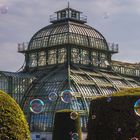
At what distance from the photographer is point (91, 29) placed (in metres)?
82.6

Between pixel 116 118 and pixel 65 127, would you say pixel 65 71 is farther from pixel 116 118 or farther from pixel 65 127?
pixel 116 118

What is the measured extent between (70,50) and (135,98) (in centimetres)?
4872

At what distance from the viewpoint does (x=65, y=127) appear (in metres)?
39.0

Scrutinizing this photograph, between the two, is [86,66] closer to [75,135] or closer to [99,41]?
[99,41]

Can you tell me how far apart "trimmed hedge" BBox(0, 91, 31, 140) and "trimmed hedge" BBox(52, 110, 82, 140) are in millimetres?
16153

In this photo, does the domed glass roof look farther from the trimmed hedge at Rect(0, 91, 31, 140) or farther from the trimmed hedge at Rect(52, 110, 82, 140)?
the trimmed hedge at Rect(0, 91, 31, 140)

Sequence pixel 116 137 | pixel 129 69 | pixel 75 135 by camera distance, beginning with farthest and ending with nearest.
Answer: pixel 129 69 → pixel 75 135 → pixel 116 137

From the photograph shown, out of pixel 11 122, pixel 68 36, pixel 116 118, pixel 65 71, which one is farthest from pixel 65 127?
pixel 68 36

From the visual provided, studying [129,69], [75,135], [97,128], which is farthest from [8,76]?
[97,128]

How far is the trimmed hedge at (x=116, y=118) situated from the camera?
28.8 m

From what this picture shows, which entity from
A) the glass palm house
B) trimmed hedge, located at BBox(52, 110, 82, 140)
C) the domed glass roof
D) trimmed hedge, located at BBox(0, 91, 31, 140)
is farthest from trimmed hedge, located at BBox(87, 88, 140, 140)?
the domed glass roof

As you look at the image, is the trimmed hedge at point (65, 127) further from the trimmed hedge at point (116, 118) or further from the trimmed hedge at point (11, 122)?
the trimmed hedge at point (11, 122)

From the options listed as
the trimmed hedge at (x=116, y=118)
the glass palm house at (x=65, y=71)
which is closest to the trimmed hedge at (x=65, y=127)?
the trimmed hedge at (x=116, y=118)

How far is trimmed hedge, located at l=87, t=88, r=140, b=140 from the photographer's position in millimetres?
28812
